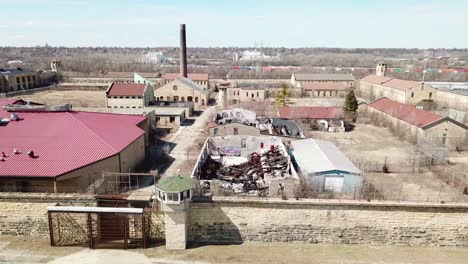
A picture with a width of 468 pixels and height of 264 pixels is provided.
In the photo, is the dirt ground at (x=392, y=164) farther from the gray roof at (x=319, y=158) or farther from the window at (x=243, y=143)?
the window at (x=243, y=143)

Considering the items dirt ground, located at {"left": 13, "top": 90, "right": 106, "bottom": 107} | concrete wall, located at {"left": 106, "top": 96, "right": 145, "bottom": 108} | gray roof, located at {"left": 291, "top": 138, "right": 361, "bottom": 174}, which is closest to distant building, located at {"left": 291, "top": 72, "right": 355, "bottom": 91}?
concrete wall, located at {"left": 106, "top": 96, "right": 145, "bottom": 108}

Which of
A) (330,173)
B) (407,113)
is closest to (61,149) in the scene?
(330,173)

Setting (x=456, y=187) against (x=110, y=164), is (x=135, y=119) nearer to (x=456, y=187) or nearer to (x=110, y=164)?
(x=110, y=164)

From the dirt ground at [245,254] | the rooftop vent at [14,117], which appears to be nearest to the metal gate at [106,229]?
the dirt ground at [245,254]

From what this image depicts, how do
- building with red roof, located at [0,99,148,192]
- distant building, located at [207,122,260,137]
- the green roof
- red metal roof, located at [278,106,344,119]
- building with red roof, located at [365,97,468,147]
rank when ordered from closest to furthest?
the green roof < building with red roof, located at [0,99,148,192] < distant building, located at [207,122,260,137] < building with red roof, located at [365,97,468,147] < red metal roof, located at [278,106,344,119]

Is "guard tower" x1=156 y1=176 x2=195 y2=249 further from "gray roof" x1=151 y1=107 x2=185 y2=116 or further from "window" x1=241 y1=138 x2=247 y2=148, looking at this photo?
"gray roof" x1=151 y1=107 x2=185 y2=116

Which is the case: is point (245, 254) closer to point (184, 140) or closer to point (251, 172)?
point (251, 172)

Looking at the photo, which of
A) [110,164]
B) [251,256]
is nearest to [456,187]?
[251,256]
